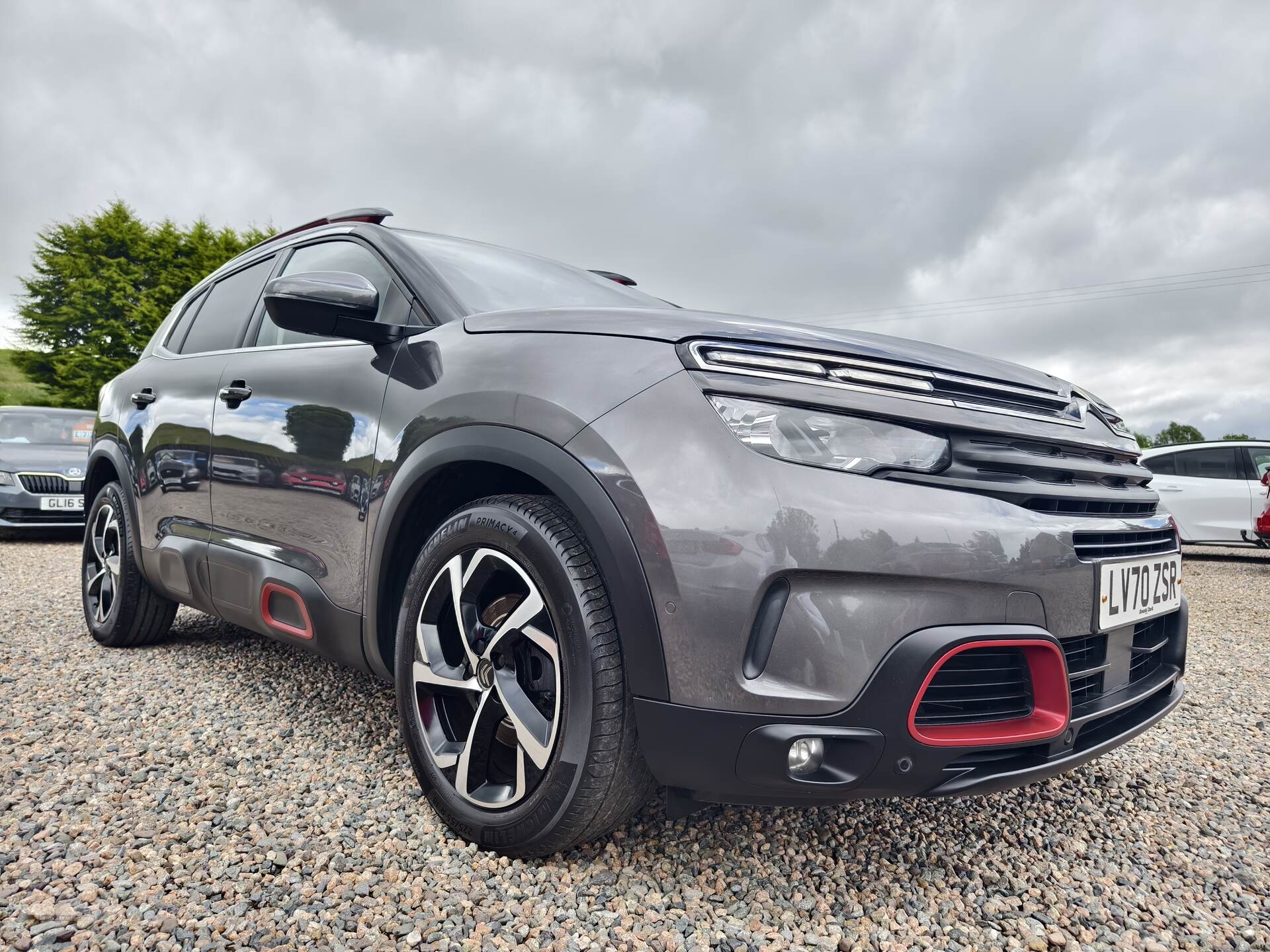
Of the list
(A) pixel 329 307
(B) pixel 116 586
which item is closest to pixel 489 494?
(A) pixel 329 307

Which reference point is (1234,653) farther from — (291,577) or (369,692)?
(291,577)

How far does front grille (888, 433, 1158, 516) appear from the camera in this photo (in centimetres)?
149

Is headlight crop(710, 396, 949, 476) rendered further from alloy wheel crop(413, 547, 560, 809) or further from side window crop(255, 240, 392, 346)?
side window crop(255, 240, 392, 346)

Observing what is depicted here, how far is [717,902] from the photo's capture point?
1.58 meters

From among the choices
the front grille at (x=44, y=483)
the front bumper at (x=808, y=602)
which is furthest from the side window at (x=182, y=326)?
the front grille at (x=44, y=483)

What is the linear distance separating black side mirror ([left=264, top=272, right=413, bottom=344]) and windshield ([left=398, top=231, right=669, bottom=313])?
227 mm

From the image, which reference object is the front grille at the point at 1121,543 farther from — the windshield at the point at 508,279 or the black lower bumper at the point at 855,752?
the windshield at the point at 508,279

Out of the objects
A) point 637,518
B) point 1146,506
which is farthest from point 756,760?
point 1146,506

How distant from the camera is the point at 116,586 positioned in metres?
3.46

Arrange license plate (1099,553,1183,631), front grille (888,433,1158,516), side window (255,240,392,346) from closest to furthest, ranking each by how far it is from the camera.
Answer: front grille (888,433,1158,516) → license plate (1099,553,1183,631) → side window (255,240,392,346)

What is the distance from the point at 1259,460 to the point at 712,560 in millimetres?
9743

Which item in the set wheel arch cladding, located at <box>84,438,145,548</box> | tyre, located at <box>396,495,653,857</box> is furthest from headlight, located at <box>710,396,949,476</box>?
wheel arch cladding, located at <box>84,438,145,548</box>

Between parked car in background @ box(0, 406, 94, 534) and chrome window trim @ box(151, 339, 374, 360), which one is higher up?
chrome window trim @ box(151, 339, 374, 360)

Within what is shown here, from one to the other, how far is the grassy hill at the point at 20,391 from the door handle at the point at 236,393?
90.7 ft
